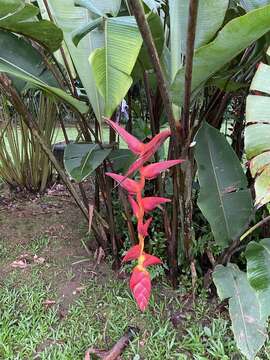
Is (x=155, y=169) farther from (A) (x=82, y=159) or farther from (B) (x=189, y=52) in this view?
(A) (x=82, y=159)

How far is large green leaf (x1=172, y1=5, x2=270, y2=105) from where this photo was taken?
2.93ft

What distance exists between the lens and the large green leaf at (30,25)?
3.61 ft

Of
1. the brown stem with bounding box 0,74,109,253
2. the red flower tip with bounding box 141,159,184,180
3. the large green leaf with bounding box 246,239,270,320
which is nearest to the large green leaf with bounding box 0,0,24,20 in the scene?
the brown stem with bounding box 0,74,109,253

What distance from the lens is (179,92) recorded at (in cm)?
105

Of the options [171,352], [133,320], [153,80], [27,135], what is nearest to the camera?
[171,352]

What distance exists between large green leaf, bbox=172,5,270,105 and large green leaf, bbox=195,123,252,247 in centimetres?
33

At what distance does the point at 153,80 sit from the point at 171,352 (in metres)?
0.93

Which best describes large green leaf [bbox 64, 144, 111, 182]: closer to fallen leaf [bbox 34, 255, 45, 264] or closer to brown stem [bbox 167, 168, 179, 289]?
brown stem [bbox 167, 168, 179, 289]

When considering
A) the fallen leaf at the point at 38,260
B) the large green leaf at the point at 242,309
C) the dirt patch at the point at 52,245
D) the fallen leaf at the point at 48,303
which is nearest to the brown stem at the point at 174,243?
the large green leaf at the point at 242,309

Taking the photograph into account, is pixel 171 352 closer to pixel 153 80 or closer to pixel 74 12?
pixel 153 80

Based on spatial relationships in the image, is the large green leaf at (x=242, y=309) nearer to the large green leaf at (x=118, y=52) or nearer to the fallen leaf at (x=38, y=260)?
the large green leaf at (x=118, y=52)

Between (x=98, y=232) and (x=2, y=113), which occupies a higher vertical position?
(x=2, y=113)

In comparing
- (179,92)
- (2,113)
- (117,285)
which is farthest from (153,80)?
(2,113)

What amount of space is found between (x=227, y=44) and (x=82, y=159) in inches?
22.4
